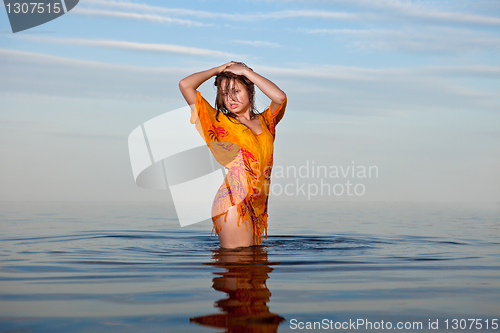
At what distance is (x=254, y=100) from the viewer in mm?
5602

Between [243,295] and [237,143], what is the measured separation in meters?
2.67

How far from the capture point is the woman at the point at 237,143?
5211mm

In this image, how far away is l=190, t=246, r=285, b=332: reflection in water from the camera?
7.57 ft

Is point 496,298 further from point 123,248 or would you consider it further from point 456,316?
point 123,248

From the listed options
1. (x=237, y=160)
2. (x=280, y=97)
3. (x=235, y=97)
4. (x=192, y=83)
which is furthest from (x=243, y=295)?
(x=280, y=97)

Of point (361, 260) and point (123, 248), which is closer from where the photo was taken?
point (361, 260)

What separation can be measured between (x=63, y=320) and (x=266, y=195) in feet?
11.3

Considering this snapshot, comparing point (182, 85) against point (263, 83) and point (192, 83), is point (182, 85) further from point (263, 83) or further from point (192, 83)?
point (263, 83)

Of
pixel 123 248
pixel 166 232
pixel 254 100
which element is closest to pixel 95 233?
pixel 166 232

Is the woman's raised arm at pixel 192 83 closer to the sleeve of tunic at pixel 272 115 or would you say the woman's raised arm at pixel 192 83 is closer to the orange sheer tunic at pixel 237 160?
the orange sheer tunic at pixel 237 160

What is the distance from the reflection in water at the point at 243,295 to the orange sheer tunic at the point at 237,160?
736 millimetres

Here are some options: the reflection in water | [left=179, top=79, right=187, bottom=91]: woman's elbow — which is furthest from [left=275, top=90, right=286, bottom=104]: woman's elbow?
the reflection in water

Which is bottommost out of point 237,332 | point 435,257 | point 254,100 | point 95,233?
point 237,332

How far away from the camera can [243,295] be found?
2867mm
